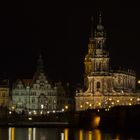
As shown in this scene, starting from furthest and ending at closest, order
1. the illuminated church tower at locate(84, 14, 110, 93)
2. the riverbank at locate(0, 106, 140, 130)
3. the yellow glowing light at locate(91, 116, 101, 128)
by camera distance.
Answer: the illuminated church tower at locate(84, 14, 110, 93) < the yellow glowing light at locate(91, 116, 101, 128) < the riverbank at locate(0, 106, 140, 130)

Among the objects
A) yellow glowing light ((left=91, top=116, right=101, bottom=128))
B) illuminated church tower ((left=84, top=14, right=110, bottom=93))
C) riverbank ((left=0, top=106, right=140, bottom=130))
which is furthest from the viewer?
illuminated church tower ((left=84, top=14, right=110, bottom=93))

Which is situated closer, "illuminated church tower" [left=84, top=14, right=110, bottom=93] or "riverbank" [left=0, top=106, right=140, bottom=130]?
"riverbank" [left=0, top=106, right=140, bottom=130]

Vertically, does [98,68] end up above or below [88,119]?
above

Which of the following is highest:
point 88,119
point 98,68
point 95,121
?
point 98,68

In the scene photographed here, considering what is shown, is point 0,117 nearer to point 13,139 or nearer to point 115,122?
point 115,122

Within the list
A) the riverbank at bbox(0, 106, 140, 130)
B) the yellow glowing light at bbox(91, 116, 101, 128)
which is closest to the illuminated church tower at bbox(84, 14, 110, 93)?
the riverbank at bbox(0, 106, 140, 130)

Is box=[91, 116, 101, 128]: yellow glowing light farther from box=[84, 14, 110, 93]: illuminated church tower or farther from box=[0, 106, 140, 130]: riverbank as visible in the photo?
box=[84, 14, 110, 93]: illuminated church tower

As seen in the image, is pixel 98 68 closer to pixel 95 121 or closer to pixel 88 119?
pixel 88 119

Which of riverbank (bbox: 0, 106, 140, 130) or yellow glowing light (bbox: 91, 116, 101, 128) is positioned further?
yellow glowing light (bbox: 91, 116, 101, 128)

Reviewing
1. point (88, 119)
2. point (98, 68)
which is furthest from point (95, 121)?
point (98, 68)

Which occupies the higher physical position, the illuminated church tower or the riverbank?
the illuminated church tower

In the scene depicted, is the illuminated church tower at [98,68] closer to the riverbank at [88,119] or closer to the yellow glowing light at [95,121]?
the riverbank at [88,119]

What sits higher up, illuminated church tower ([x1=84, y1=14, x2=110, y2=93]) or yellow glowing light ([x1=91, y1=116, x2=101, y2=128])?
illuminated church tower ([x1=84, y1=14, x2=110, y2=93])

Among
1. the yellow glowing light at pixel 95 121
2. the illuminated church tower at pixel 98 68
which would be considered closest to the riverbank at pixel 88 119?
the yellow glowing light at pixel 95 121
